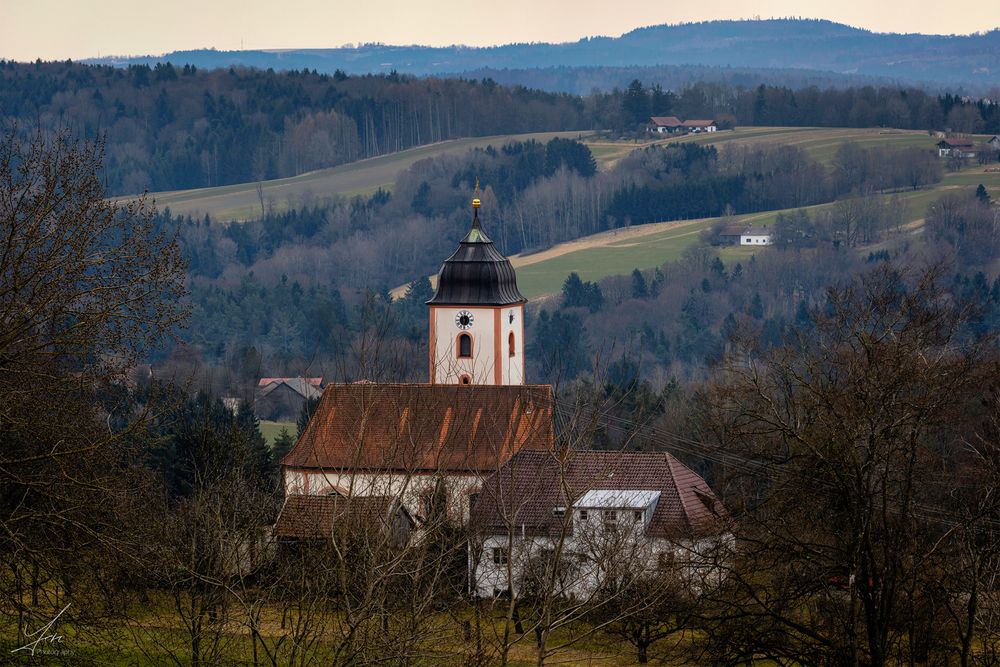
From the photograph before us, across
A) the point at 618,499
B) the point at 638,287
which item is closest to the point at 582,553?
the point at 618,499

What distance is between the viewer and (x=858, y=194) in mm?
156875

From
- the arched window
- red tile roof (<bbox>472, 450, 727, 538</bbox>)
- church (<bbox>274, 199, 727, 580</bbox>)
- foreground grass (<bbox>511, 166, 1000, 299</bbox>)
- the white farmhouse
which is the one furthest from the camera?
foreground grass (<bbox>511, 166, 1000, 299</bbox>)

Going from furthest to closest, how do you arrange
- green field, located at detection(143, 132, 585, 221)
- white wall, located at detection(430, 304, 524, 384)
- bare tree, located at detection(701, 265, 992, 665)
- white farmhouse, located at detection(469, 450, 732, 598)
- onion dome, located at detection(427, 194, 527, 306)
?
green field, located at detection(143, 132, 585, 221), onion dome, located at detection(427, 194, 527, 306), white wall, located at detection(430, 304, 524, 384), white farmhouse, located at detection(469, 450, 732, 598), bare tree, located at detection(701, 265, 992, 665)

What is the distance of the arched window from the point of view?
55125 mm

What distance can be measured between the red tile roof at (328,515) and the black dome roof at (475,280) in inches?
623

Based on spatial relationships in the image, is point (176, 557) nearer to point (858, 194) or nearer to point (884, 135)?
point (858, 194)

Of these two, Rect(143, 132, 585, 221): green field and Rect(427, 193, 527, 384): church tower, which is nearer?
Rect(427, 193, 527, 384): church tower

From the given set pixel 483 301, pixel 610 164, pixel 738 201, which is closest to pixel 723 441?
pixel 483 301

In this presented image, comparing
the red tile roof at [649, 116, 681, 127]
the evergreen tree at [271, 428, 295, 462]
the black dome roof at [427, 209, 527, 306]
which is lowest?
the red tile roof at [649, 116, 681, 127]

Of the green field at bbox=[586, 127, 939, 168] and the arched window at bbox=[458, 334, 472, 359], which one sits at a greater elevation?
the arched window at bbox=[458, 334, 472, 359]

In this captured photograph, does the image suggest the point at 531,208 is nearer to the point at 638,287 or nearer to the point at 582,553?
the point at 638,287

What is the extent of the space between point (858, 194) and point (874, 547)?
137 m

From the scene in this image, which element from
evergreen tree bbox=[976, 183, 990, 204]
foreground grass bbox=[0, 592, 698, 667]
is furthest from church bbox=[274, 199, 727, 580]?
evergreen tree bbox=[976, 183, 990, 204]

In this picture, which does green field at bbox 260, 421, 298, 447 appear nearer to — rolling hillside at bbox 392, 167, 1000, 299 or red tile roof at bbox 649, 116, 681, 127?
rolling hillside at bbox 392, 167, 1000, 299
